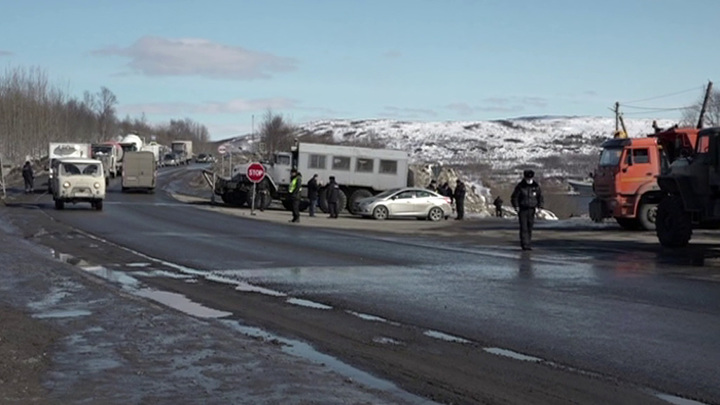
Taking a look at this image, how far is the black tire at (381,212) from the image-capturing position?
42406mm

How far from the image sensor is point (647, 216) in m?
31.1

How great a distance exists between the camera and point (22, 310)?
1266 cm

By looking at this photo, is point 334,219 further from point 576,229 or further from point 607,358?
point 607,358

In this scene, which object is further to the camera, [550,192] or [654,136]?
[550,192]

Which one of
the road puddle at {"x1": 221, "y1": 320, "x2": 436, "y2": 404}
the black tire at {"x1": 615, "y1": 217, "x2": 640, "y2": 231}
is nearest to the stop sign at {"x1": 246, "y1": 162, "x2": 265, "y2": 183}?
the black tire at {"x1": 615, "y1": 217, "x2": 640, "y2": 231}

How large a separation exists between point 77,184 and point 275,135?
52606 mm

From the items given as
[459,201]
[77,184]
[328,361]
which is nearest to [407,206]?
[459,201]

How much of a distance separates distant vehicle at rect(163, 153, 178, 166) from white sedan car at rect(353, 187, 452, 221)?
76152 mm

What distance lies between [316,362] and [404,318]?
2.97m

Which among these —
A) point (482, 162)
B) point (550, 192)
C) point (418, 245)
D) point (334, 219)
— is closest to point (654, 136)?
point (418, 245)

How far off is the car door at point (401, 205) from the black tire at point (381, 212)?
0.20 m

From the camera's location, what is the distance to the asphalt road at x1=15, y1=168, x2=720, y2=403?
384 inches

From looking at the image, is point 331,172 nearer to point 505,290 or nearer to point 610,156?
point 610,156

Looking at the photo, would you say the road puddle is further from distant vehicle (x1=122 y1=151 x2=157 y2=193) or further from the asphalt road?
distant vehicle (x1=122 y1=151 x2=157 y2=193)
